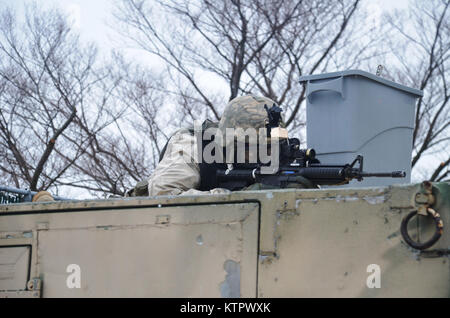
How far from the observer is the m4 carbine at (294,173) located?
13.4 ft

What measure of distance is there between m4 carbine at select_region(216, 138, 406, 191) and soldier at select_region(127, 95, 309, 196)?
0.27 ft

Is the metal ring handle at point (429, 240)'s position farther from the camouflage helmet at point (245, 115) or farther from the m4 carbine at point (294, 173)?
the camouflage helmet at point (245, 115)

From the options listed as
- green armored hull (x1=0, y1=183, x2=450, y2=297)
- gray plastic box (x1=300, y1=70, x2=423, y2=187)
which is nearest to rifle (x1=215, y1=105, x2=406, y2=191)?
gray plastic box (x1=300, y1=70, x2=423, y2=187)

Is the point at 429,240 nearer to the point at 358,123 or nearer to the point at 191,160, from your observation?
the point at 191,160

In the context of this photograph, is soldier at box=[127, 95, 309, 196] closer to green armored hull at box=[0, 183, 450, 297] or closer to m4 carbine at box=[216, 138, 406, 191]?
m4 carbine at box=[216, 138, 406, 191]

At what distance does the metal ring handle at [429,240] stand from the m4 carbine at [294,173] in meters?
1.04

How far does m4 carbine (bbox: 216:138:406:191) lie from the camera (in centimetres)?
407

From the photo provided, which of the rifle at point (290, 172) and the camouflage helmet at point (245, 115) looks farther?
the camouflage helmet at point (245, 115)

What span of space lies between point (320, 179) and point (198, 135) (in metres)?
0.87

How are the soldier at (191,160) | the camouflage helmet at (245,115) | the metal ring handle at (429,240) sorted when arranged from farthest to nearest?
the camouflage helmet at (245,115) → the soldier at (191,160) → the metal ring handle at (429,240)

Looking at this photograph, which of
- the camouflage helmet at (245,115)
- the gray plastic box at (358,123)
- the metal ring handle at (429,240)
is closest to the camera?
the metal ring handle at (429,240)

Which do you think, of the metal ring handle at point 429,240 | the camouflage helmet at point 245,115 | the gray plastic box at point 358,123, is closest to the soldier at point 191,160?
the camouflage helmet at point 245,115
